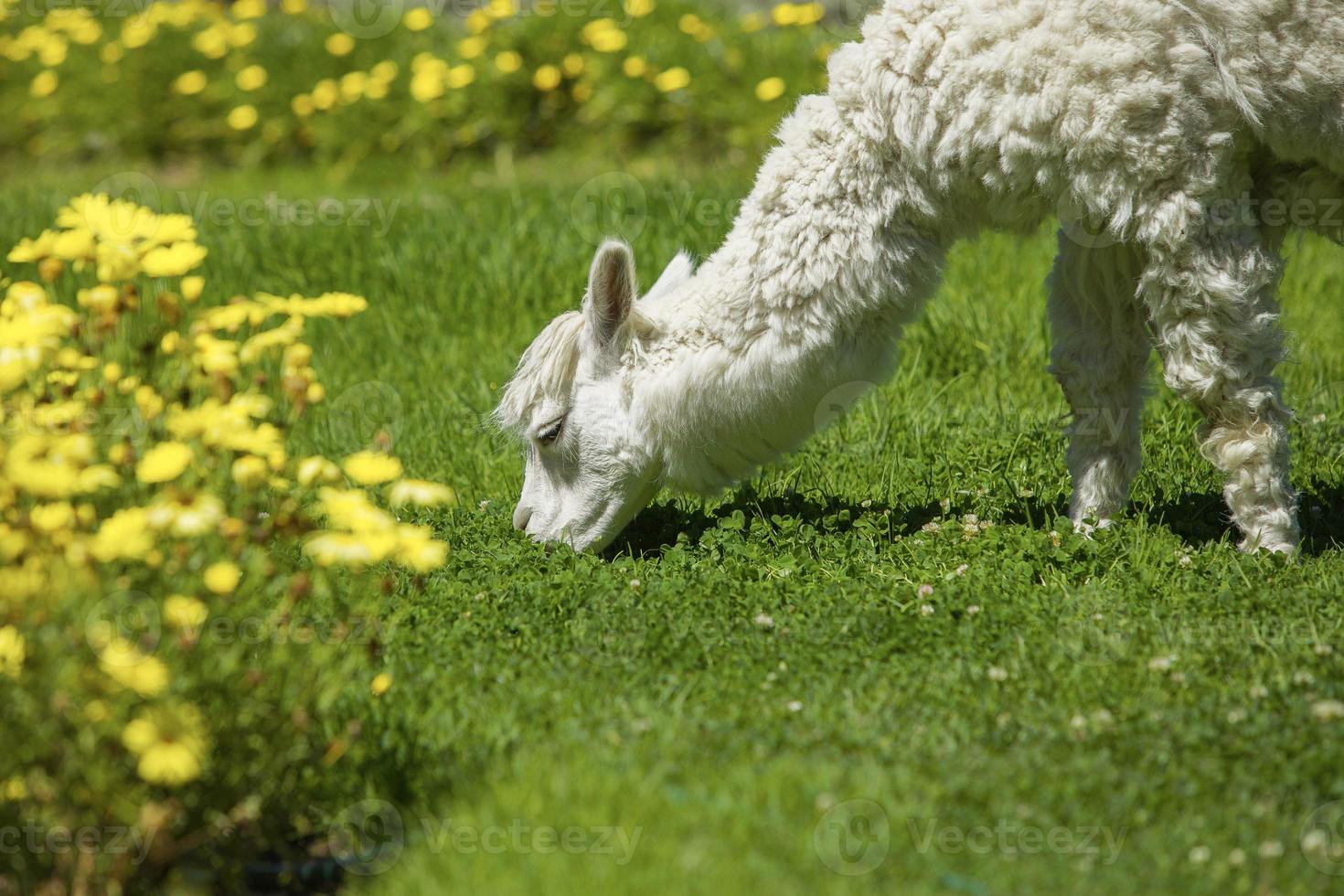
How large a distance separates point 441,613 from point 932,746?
1.49 metres

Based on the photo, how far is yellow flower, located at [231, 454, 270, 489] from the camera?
2781 mm

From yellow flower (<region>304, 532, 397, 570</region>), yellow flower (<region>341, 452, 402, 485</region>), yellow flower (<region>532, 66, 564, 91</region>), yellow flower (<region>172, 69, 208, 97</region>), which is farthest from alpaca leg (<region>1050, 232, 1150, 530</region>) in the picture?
yellow flower (<region>172, 69, 208, 97</region>)

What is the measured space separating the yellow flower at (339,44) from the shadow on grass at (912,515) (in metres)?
6.74

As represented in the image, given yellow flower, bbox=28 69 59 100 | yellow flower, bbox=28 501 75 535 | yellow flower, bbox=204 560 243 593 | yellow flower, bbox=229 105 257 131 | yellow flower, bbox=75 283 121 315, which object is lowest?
yellow flower, bbox=229 105 257 131

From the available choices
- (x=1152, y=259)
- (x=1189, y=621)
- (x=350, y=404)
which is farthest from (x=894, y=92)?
(x=350, y=404)

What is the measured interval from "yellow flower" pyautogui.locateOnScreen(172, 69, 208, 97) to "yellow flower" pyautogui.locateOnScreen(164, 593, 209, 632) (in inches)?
351

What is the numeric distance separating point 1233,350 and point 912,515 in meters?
1.20

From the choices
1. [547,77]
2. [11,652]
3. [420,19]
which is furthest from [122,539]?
[420,19]

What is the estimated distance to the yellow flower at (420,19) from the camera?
10391 millimetres

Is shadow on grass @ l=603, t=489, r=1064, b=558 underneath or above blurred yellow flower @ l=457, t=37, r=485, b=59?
above

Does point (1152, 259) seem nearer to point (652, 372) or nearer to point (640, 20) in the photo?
point (652, 372)

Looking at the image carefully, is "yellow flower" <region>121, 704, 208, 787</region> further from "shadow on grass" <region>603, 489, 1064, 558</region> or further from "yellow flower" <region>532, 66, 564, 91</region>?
"yellow flower" <region>532, 66, 564, 91</region>

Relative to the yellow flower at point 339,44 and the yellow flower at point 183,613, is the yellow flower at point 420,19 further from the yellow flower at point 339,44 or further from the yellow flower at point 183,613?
the yellow flower at point 183,613

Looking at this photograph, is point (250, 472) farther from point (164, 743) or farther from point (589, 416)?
point (589, 416)
